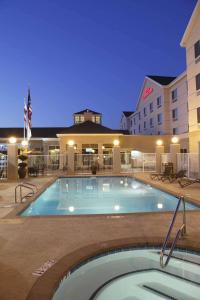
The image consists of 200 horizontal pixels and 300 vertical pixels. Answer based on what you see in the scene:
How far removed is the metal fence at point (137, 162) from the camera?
2384 cm

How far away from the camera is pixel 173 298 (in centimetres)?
388

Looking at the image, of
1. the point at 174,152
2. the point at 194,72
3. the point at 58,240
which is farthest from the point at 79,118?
the point at 58,240

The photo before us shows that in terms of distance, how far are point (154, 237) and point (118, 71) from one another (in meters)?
105

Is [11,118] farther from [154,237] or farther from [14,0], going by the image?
[154,237]

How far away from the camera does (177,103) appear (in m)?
30.2

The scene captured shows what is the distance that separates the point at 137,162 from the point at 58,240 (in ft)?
71.5

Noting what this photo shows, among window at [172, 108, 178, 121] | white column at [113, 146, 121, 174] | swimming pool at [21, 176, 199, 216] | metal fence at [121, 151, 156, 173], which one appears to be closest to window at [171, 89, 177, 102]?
window at [172, 108, 178, 121]

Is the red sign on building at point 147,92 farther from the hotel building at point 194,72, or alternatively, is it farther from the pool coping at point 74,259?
the pool coping at point 74,259

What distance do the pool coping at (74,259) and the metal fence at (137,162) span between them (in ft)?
59.5

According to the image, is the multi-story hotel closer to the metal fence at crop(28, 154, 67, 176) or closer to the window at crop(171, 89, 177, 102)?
the window at crop(171, 89, 177, 102)

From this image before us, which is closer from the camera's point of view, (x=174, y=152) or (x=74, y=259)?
(x=74, y=259)

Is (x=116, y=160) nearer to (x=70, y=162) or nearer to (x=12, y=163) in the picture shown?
(x=70, y=162)

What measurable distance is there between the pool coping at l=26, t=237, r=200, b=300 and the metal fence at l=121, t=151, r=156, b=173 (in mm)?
18126

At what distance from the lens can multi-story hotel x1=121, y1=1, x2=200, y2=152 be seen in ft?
66.7
